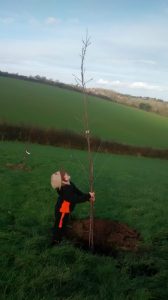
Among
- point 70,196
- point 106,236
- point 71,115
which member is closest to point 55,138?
point 71,115

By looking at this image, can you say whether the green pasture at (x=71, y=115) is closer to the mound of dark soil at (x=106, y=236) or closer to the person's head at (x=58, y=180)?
the mound of dark soil at (x=106, y=236)

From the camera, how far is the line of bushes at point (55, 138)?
40.4 meters

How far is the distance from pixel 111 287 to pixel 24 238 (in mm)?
2947

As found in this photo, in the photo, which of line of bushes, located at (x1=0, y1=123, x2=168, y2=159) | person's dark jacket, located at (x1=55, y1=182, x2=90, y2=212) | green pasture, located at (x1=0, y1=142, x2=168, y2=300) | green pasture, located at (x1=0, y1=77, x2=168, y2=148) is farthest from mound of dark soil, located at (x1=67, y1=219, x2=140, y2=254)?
green pasture, located at (x1=0, y1=77, x2=168, y2=148)

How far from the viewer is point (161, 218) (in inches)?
455

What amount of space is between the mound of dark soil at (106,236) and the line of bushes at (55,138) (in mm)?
29725

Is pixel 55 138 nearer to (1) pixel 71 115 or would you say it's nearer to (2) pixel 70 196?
(1) pixel 71 115

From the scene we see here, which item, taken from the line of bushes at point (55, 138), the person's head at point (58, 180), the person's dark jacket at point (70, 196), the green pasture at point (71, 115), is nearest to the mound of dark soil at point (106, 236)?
the person's dark jacket at point (70, 196)

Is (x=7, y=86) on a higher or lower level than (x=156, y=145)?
higher

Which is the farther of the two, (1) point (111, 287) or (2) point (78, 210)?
(2) point (78, 210)

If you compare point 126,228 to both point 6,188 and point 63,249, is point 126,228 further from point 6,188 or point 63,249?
point 6,188

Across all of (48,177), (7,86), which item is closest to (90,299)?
(48,177)

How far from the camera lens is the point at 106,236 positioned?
9.72 meters

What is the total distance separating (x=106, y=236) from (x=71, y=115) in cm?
4897
